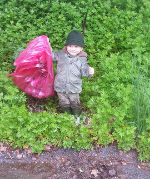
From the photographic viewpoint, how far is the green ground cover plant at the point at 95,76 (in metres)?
3.86

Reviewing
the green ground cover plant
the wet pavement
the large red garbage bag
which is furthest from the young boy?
the wet pavement

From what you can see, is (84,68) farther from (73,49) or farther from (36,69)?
(36,69)

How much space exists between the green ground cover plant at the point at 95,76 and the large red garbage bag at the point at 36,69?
9.2 inches

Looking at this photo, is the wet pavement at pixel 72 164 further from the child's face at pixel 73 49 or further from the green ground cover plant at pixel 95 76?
the child's face at pixel 73 49

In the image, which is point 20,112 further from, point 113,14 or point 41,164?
point 113,14

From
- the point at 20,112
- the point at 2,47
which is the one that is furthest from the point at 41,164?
the point at 2,47

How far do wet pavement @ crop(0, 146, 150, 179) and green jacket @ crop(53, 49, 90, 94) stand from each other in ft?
3.13

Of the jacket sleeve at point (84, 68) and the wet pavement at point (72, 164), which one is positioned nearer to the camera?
the wet pavement at point (72, 164)

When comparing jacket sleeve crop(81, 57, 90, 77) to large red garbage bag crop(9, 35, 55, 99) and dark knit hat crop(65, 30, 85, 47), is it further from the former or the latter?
large red garbage bag crop(9, 35, 55, 99)

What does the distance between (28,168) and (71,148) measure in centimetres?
69

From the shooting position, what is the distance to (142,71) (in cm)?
524

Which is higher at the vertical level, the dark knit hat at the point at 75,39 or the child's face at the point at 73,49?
the dark knit hat at the point at 75,39

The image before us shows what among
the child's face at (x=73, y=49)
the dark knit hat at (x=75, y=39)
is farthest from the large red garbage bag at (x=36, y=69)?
the dark knit hat at (x=75, y=39)

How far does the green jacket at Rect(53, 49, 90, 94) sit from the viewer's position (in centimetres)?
391
